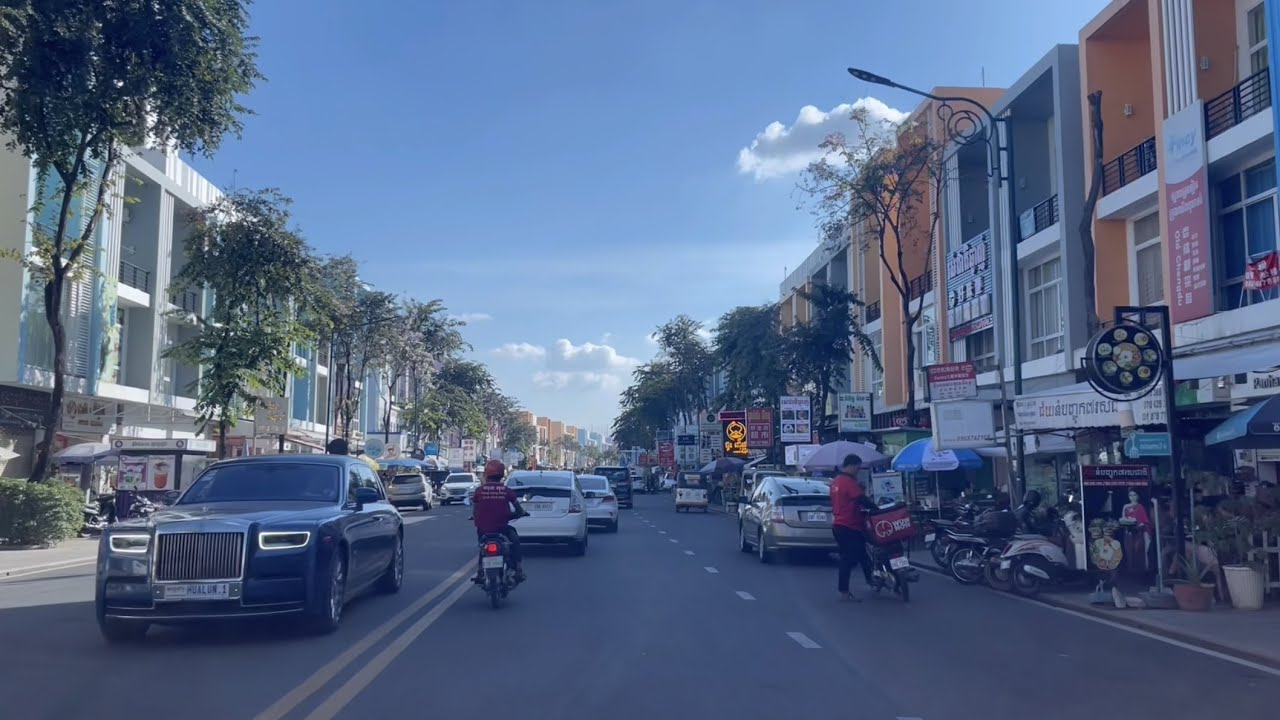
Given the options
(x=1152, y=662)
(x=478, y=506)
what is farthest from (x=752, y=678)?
(x=478, y=506)

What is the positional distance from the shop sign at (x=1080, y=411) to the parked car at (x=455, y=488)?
38940mm

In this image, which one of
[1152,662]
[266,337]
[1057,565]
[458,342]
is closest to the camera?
[1152,662]

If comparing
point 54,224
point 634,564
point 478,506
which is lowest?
point 634,564

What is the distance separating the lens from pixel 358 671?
28.5ft

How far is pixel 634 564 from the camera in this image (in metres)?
19.4

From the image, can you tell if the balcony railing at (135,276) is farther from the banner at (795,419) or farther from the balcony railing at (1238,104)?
the balcony railing at (1238,104)

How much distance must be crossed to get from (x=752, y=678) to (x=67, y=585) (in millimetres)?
11951

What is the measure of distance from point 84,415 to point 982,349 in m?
28.5

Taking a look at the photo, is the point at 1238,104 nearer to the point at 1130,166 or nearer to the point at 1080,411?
the point at 1130,166

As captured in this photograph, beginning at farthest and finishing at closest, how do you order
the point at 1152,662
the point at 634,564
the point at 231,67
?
the point at 231,67 < the point at 634,564 < the point at 1152,662

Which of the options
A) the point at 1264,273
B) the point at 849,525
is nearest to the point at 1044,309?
the point at 1264,273

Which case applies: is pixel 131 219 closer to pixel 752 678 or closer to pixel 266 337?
pixel 266 337

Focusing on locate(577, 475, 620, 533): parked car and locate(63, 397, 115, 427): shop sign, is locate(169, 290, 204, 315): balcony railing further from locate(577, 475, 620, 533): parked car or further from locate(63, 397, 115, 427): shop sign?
locate(577, 475, 620, 533): parked car

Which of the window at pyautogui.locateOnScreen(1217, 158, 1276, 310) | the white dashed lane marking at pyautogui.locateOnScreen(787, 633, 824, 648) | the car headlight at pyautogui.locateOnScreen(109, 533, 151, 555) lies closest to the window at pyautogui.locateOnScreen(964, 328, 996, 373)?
the window at pyautogui.locateOnScreen(1217, 158, 1276, 310)
